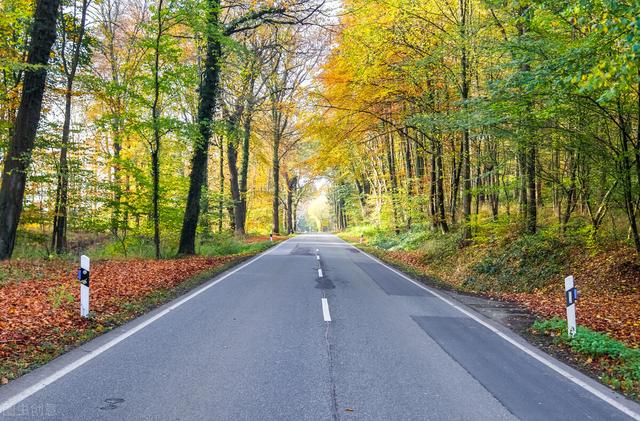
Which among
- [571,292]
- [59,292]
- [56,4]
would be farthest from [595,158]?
[56,4]

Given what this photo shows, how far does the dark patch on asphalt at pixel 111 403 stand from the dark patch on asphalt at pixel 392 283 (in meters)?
7.76

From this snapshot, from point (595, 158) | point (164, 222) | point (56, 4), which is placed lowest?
point (164, 222)

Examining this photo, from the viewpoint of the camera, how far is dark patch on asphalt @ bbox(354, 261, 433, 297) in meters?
11.2

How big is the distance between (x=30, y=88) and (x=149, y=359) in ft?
35.6

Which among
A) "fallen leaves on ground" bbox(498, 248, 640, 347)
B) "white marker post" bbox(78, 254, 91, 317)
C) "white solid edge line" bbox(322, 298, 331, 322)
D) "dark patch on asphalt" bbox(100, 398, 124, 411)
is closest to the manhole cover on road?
"white solid edge line" bbox(322, 298, 331, 322)

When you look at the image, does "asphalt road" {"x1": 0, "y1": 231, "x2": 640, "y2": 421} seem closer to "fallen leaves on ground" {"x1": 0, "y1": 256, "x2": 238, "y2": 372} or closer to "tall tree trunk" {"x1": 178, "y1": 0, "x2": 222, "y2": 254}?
"fallen leaves on ground" {"x1": 0, "y1": 256, "x2": 238, "y2": 372}

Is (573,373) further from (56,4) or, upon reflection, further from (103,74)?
(103,74)

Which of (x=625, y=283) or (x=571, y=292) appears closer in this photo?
(x=571, y=292)

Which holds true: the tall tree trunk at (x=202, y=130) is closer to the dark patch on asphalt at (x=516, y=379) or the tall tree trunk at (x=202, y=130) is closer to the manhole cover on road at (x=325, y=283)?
the manhole cover on road at (x=325, y=283)

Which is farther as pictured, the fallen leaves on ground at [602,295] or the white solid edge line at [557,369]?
the fallen leaves on ground at [602,295]

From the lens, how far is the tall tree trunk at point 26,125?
12125 mm

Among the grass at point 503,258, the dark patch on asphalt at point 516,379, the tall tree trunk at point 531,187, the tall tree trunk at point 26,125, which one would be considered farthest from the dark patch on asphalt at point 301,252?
the dark patch on asphalt at point 516,379

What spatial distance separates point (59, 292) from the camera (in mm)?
8766

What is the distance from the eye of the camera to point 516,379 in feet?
16.9
